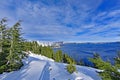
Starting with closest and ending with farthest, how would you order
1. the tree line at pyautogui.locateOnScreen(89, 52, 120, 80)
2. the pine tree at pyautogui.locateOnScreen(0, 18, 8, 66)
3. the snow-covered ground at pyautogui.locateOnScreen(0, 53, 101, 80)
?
the tree line at pyautogui.locateOnScreen(89, 52, 120, 80) < the snow-covered ground at pyautogui.locateOnScreen(0, 53, 101, 80) < the pine tree at pyautogui.locateOnScreen(0, 18, 8, 66)

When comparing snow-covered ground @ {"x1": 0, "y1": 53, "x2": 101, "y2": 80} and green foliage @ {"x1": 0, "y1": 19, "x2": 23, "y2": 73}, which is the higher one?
green foliage @ {"x1": 0, "y1": 19, "x2": 23, "y2": 73}

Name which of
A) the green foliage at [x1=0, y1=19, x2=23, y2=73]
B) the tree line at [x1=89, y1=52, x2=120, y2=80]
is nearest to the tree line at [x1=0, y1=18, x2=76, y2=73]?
the green foliage at [x1=0, y1=19, x2=23, y2=73]

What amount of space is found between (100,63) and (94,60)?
1.01 ft

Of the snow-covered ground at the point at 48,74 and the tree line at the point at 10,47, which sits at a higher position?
the tree line at the point at 10,47

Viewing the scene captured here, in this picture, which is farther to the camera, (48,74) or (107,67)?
(48,74)

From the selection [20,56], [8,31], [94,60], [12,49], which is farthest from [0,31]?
[94,60]

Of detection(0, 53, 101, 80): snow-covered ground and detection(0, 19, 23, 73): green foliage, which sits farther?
detection(0, 19, 23, 73): green foliage

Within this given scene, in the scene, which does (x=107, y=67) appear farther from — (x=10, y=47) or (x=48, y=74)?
(x=10, y=47)

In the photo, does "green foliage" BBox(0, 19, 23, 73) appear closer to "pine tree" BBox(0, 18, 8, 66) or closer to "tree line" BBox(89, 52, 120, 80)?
"pine tree" BBox(0, 18, 8, 66)

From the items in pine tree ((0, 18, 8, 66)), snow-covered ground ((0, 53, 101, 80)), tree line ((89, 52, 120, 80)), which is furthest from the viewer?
pine tree ((0, 18, 8, 66))

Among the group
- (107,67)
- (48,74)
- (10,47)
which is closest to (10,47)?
(10,47)

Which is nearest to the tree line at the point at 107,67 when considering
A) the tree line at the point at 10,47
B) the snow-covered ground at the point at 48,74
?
the snow-covered ground at the point at 48,74

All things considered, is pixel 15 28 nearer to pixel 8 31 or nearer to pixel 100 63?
pixel 8 31

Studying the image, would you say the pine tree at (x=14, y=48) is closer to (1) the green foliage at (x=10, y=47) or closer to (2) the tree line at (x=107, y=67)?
(1) the green foliage at (x=10, y=47)
